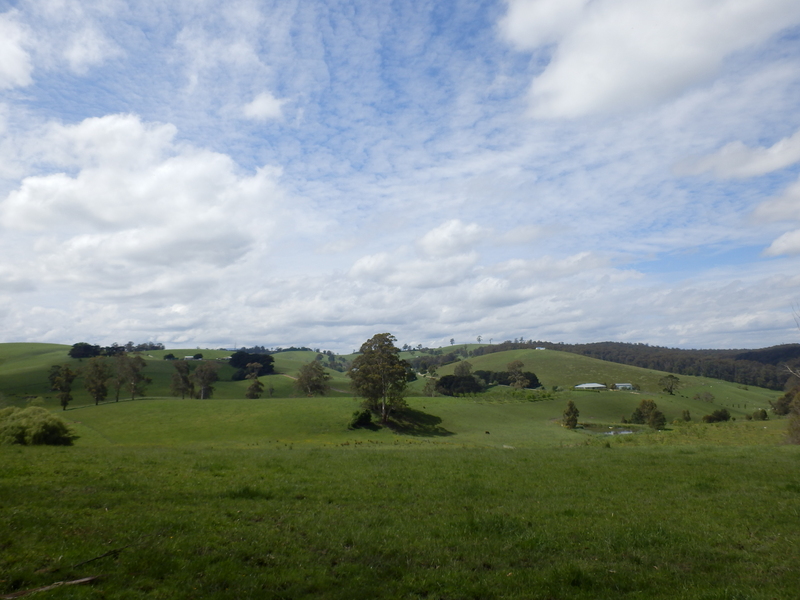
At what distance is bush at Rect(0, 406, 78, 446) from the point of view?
29484mm

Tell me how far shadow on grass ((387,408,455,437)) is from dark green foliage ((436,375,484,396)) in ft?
199

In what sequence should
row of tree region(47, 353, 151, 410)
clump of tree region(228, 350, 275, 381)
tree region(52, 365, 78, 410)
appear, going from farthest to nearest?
clump of tree region(228, 350, 275, 381) → row of tree region(47, 353, 151, 410) → tree region(52, 365, 78, 410)

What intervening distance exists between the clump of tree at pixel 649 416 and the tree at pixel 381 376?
51.4 m

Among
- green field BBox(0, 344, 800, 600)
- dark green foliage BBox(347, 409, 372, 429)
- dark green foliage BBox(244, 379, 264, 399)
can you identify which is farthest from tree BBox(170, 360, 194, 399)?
green field BBox(0, 344, 800, 600)

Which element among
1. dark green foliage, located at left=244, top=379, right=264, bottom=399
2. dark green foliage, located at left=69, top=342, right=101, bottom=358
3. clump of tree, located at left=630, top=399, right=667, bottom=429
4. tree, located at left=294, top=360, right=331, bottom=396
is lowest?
clump of tree, located at left=630, top=399, right=667, bottom=429

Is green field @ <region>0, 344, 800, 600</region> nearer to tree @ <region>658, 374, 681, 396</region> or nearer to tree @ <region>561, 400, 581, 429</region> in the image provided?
tree @ <region>561, 400, 581, 429</region>

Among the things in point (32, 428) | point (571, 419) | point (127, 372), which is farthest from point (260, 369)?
point (32, 428)

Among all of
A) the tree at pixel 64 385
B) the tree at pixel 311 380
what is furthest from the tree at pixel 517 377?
the tree at pixel 64 385

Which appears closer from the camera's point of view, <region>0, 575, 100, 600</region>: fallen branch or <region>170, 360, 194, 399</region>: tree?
<region>0, 575, 100, 600</region>: fallen branch

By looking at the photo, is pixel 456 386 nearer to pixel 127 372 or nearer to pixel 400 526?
pixel 127 372

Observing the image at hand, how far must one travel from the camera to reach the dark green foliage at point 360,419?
70188mm

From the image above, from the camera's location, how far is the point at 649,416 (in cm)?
9081

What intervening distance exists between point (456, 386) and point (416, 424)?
6958 cm

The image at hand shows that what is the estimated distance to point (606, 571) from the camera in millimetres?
10031
